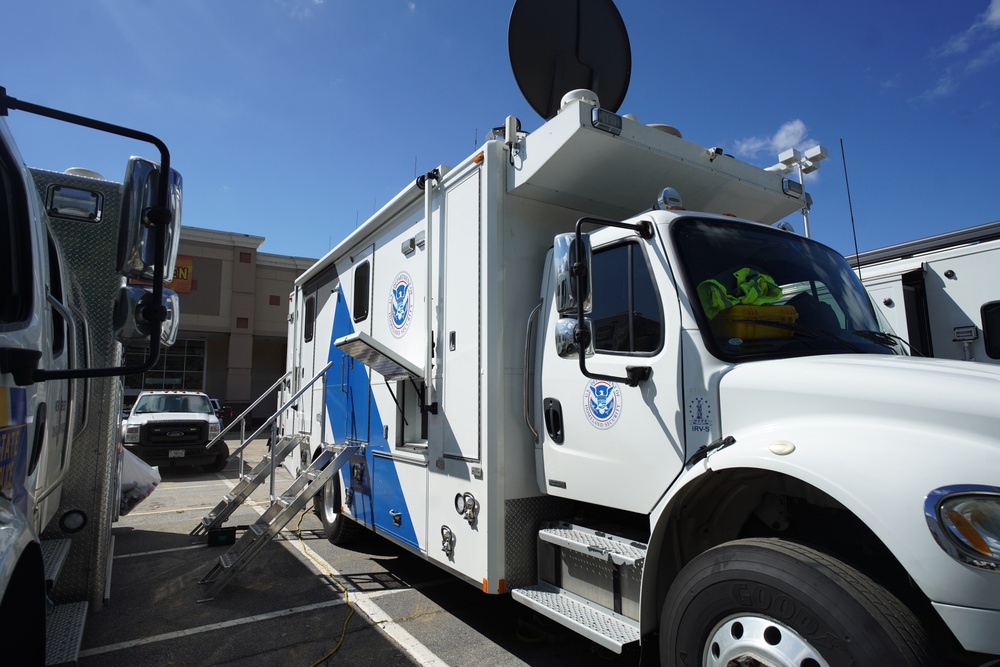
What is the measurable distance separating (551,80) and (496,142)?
139 centimetres

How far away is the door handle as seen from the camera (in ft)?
11.9

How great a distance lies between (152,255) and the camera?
6.49 ft

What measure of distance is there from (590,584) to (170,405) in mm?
13329

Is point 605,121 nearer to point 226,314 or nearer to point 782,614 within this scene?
point 782,614

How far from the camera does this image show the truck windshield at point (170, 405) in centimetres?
1380

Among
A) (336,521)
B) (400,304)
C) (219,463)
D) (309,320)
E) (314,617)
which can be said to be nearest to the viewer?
(314,617)

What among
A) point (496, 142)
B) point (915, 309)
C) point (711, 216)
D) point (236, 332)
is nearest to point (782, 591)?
point (711, 216)

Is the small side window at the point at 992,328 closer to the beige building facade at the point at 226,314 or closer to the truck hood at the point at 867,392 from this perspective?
the truck hood at the point at 867,392

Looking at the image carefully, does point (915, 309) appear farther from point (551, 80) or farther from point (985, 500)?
point (985, 500)

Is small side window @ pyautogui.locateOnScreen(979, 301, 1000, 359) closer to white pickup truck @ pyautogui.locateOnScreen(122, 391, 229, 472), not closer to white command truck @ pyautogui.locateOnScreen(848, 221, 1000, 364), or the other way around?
white command truck @ pyautogui.locateOnScreen(848, 221, 1000, 364)

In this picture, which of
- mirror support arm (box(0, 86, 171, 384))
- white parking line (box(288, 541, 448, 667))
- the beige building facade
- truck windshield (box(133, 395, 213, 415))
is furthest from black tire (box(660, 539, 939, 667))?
the beige building facade

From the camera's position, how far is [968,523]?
1851 mm

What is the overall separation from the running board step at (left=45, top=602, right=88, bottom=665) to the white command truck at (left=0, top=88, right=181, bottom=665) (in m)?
0.01

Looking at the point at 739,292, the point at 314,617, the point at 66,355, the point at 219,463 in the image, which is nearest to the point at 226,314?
the point at 219,463
